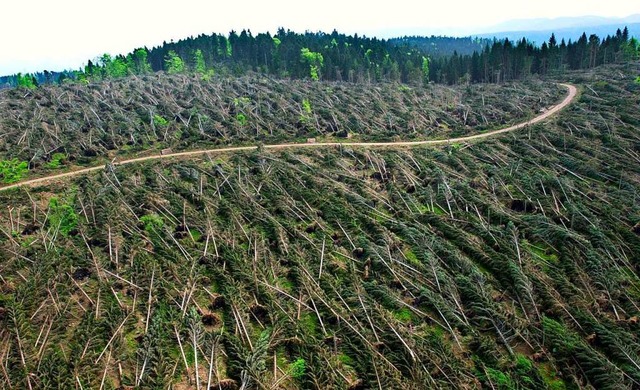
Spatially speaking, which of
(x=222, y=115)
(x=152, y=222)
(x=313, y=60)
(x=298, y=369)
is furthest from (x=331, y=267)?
(x=313, y=60)

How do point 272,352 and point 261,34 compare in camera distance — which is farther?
point 261,34

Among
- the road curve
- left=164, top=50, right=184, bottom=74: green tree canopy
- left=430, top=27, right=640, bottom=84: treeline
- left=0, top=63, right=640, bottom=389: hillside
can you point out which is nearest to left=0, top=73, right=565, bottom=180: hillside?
left=0, top=63, right=640, bottom=389: hillside

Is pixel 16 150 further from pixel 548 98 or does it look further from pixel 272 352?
pixel 548 98

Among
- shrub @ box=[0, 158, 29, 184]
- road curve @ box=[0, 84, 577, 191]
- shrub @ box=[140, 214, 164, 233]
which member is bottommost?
shrub @ box=[140, 214, 164, 233]

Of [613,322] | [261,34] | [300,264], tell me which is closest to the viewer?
[613,322]

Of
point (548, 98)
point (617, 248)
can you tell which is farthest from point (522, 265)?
point (548, 98)

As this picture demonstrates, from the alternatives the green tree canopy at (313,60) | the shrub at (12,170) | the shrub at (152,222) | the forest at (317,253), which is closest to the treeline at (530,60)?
the green tree canopy at (313,60)

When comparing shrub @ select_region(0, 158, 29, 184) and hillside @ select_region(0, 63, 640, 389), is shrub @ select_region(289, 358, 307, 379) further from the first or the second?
shrub @ select_region(0, 158, 29, 184)

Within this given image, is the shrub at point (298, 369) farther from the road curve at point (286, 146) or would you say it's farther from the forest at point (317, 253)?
the road curve at point (286, 146)
